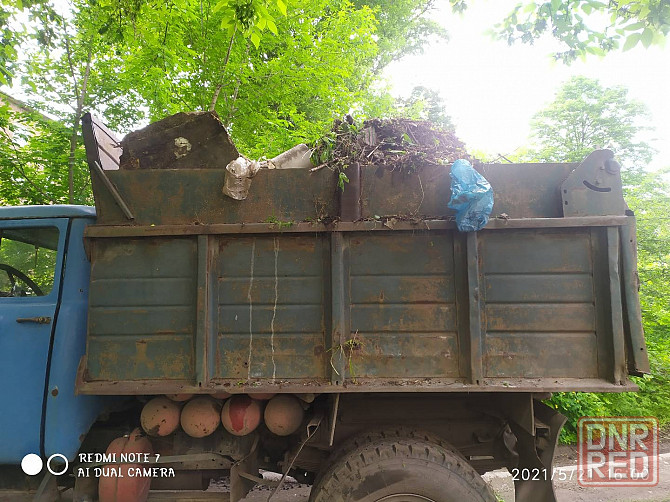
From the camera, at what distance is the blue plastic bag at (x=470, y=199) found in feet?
6.92

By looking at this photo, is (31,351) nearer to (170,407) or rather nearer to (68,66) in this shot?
(170,407)

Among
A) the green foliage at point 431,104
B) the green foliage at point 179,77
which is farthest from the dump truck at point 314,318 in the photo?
the green foliage at point 431,104

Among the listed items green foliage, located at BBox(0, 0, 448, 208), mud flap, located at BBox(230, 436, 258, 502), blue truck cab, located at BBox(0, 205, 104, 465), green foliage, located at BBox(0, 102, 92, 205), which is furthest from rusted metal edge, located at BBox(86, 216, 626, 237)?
green foliage, located at BBox(0, 102, 92, 205)

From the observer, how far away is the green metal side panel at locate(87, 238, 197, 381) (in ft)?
7.47

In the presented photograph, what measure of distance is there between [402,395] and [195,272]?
1.60 meters

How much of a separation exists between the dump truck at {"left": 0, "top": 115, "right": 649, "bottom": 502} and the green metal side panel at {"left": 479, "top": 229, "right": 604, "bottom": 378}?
1 centimetres

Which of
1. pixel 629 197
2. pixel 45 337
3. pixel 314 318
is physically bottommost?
pixel 45 337

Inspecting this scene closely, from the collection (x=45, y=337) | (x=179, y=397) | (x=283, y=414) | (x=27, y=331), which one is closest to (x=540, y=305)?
(x=283, y=414)

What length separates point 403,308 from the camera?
7.37ft

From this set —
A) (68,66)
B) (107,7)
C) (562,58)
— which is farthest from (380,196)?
(68,66)

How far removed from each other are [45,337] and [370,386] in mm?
2098

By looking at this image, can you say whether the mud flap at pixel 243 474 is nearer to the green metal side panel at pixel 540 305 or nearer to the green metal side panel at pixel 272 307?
the green metal side panel at pixel 272 307

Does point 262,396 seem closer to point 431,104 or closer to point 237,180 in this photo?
point 237,180

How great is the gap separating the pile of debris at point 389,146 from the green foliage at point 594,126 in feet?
20.0
